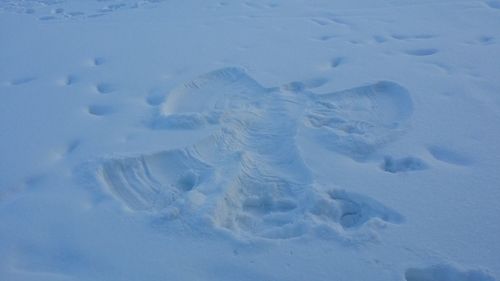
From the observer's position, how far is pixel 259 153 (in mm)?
2150

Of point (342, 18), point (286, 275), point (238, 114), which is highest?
point (342, 18)

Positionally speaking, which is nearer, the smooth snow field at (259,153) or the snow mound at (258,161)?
the smooth snow field at (259,153)

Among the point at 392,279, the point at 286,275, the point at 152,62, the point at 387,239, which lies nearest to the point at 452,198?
the point at 387,239

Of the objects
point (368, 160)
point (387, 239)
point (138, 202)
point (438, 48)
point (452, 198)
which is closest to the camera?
point (387, 239)

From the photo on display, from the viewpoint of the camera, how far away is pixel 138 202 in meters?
1.89

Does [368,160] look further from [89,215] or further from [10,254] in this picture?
[10,254]

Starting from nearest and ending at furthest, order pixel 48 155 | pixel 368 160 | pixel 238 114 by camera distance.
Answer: pixel 368 160 < pixel 48 155 < pixel 238 114

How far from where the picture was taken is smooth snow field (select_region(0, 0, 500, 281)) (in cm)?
159

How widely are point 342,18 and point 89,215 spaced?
281cm

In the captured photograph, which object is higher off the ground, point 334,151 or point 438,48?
point 438,48

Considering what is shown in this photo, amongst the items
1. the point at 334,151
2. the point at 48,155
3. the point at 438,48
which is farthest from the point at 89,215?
the point at 438,48

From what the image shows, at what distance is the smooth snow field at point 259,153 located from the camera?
1.59 metres

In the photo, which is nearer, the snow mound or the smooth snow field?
the smooth snow field

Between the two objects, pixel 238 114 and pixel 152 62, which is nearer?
pixel 238 114
